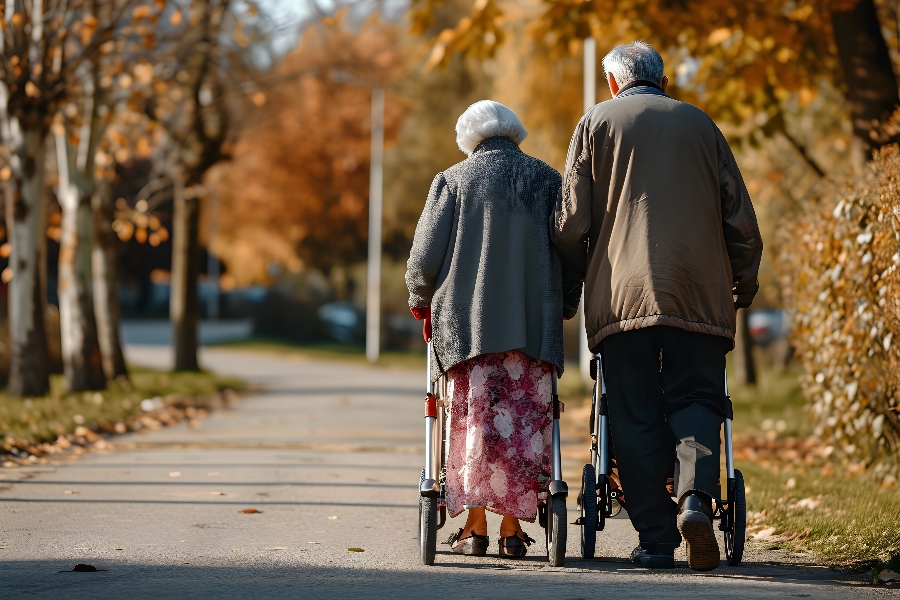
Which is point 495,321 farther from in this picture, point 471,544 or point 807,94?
point 807,94

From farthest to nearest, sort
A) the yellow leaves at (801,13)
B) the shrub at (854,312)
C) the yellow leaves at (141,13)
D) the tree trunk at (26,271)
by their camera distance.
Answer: the yellow leaves at (141,13), the tree trunk at (26,271), the yellow leaves at (801,13), the shrub at (854,312)

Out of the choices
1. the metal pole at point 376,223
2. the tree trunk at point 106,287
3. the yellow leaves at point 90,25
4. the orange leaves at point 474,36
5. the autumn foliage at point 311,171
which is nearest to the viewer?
the orange leaves at point 474,36

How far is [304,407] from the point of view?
1609 centimetres

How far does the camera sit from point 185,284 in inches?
861

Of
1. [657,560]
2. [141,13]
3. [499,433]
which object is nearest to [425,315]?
[499,433]

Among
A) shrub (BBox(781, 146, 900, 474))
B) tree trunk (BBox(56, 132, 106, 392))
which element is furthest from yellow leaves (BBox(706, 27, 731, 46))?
tree trunk (BBox(56, 132, 106, 392))

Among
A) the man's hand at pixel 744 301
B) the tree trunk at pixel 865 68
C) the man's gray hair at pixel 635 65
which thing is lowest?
the man's hand at pixel 744 301

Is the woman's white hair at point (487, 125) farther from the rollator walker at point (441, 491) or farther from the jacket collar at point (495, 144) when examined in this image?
the rollator walker at point (441, 491)

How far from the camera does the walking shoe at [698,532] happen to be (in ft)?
16.9

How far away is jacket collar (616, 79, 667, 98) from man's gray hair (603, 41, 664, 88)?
0.06 ft

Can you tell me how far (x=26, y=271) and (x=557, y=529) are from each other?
976cm

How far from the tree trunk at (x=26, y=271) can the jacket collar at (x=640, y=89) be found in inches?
368

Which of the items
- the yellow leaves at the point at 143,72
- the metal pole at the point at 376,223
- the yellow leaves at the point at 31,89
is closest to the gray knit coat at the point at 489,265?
the yellow leaves at the point at 31,89

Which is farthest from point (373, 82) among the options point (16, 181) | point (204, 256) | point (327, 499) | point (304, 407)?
point (204, 256)
